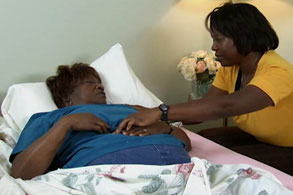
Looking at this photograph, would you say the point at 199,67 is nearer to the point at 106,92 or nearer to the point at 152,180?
the point at 106,92

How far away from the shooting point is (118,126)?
4.93 ft

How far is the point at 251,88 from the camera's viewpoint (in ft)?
5.30

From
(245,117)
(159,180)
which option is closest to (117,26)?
(245,117)

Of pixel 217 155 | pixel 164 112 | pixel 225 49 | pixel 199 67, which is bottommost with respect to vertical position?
pixel 217 155

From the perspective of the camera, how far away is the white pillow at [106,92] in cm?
181

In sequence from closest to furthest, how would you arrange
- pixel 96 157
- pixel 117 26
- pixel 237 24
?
pixel 96 157 → pixel 237 24 → pixel 117 26

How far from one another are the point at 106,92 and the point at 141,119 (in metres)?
0.57

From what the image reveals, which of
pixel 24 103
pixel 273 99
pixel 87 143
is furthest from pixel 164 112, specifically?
pixel 24 103

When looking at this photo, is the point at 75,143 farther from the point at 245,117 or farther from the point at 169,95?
the point at 169,95

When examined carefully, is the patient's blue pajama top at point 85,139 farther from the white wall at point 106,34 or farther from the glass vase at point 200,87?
the glass vase at point 200,87

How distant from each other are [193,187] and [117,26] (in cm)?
132

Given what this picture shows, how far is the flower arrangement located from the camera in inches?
93.3

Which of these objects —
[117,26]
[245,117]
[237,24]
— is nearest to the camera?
[237,24]

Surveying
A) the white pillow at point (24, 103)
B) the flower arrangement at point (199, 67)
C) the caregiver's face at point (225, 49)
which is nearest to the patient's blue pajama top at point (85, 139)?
the white pillow at point (24, 103)
